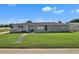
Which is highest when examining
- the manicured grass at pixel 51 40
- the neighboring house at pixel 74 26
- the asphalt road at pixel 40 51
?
the neighboring house at pixel 74 26

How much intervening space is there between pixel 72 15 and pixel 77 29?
1.28 feet

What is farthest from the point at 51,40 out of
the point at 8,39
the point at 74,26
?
the point at 8,39

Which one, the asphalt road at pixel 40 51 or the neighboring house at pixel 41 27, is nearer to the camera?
the asphalt road at pixel 40 51

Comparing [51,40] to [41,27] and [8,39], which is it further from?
[8,39]

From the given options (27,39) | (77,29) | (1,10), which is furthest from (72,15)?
(1,10)

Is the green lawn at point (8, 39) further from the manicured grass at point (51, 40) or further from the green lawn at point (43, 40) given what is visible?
the manicured grass at point (51, 40)

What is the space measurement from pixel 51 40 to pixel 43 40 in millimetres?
182

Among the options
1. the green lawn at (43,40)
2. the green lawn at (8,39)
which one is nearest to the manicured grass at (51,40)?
the green lawn at (43,40)

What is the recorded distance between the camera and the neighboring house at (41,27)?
561cm

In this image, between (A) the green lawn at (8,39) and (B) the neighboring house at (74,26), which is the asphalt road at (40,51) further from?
(B) the neighboring house at (74,26)

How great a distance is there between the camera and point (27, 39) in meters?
5.67

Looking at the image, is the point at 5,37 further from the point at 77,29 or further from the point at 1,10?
the point at 77,29

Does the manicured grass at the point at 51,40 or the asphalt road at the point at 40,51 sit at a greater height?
the manicured grass at the point at 51,40

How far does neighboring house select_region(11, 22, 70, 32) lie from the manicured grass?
115 millimetres
